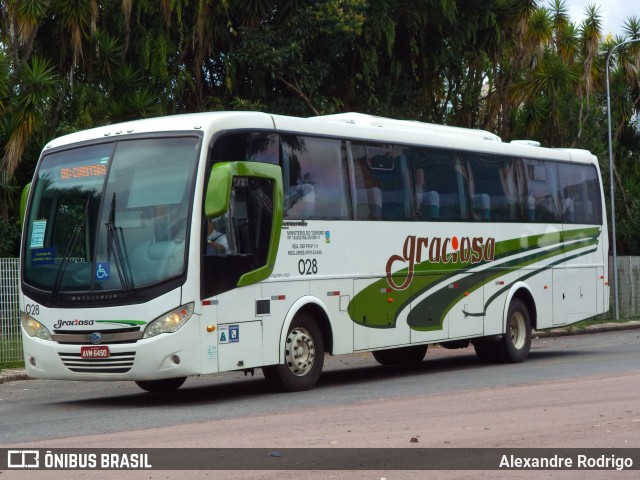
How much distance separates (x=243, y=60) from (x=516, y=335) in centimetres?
998

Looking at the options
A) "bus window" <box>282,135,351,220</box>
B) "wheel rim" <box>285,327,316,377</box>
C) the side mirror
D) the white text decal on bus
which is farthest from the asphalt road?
"bus window" <box>282,135,351,220</box>

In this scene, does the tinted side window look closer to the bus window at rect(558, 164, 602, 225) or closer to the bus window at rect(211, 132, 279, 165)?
the bus window at rect(558, 164, 602, 225)

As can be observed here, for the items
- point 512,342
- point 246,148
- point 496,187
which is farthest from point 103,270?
point 512,342

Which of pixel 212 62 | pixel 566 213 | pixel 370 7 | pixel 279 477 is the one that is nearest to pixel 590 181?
pixel 566 213

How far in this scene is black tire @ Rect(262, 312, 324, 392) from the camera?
14578 millimetres

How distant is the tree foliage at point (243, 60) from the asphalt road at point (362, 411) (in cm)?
785

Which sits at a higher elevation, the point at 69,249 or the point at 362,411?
the point at 69,249

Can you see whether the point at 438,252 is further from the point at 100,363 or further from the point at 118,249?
the point at 100,363

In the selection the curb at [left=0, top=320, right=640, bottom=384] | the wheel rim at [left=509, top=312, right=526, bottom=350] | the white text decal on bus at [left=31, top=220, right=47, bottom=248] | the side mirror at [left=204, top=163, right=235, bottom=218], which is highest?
the side mirror at [left=204, top=163, right=235, bottom=218]

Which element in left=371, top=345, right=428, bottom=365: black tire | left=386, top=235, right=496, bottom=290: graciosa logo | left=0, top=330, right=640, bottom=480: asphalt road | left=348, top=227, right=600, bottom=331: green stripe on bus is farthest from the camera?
left=371, top=345, right=428, bottom=365: black tire

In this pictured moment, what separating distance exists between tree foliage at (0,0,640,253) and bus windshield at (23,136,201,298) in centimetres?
923

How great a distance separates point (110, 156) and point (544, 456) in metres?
6.85

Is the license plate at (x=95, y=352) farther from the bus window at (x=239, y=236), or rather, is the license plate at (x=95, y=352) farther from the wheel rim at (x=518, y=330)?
the wheel rim at (x=518, y=330)

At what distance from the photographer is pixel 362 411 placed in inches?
485
